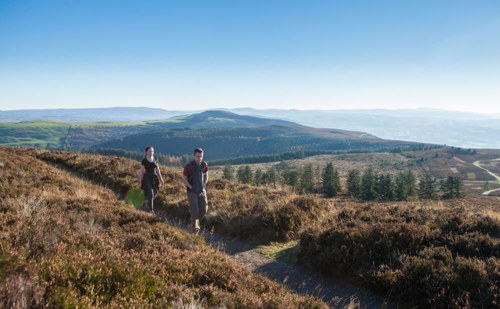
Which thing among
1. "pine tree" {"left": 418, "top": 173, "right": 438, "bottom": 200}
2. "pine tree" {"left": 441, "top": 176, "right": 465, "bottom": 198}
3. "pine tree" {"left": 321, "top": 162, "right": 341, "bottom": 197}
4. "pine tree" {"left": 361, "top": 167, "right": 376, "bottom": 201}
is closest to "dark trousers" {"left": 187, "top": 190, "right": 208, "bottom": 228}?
"pine tree" {"left": 321, "top": 162, "right": 341, "bottom": 197}

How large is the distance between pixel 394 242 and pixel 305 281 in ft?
7.66

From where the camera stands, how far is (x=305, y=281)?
6.67 meters

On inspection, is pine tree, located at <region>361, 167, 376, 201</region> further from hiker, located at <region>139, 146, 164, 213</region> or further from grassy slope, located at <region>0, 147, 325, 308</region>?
grassy slope, located at <region>0, 147, 325, 308</region>

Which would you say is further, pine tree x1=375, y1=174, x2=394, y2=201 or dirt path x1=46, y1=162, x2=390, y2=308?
pine tree x1=375, y1=174, x2=394, y2=201

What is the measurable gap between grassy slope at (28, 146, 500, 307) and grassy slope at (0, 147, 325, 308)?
246 cm

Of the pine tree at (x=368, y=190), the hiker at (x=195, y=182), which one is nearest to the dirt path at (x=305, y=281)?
the hiker at (x=195, y=182)

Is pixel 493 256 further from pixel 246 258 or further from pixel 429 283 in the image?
pixel 246 258

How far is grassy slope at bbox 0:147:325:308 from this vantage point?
9.82ft

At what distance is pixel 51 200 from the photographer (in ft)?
25.0

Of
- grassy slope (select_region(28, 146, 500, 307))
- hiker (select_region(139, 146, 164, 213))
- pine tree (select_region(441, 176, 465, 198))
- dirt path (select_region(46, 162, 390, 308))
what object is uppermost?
hiker (select_region(139, 146, 164, 213))

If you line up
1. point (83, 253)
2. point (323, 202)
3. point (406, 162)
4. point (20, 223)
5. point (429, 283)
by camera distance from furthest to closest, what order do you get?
point (406, 162) → point (323, 202) → point (429, 283) → point (20, 223) → point (83, 253)

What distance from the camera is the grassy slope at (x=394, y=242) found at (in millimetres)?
5234

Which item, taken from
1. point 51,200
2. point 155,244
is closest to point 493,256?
point 155,244

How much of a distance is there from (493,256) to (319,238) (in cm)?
359
